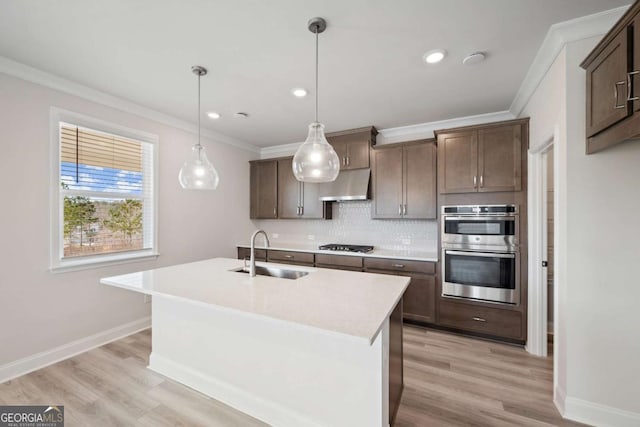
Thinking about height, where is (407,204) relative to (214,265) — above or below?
above

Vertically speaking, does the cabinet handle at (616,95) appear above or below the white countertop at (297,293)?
above

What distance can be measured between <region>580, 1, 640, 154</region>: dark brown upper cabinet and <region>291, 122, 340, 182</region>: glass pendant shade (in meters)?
1.51

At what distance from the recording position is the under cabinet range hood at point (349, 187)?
12.1 ft

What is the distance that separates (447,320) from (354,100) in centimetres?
268

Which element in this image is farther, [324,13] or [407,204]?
[407,204]

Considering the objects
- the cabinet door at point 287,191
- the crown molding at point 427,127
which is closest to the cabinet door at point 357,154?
the crown molding at point 427,127

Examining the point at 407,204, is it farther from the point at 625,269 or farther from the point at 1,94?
the point at 1,94

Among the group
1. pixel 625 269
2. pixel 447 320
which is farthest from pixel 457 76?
pixel 447 320

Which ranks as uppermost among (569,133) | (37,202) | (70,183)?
(569,133)

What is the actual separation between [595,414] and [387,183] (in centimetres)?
269

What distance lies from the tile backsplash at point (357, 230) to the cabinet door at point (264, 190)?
335mm

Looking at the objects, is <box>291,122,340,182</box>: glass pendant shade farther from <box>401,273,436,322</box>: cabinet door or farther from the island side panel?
<box>401,273,436,322</box>: cabinet door

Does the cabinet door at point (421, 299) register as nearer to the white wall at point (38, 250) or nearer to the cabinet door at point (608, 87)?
the cabinet door at point (608, 87)

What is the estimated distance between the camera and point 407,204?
348 cm
